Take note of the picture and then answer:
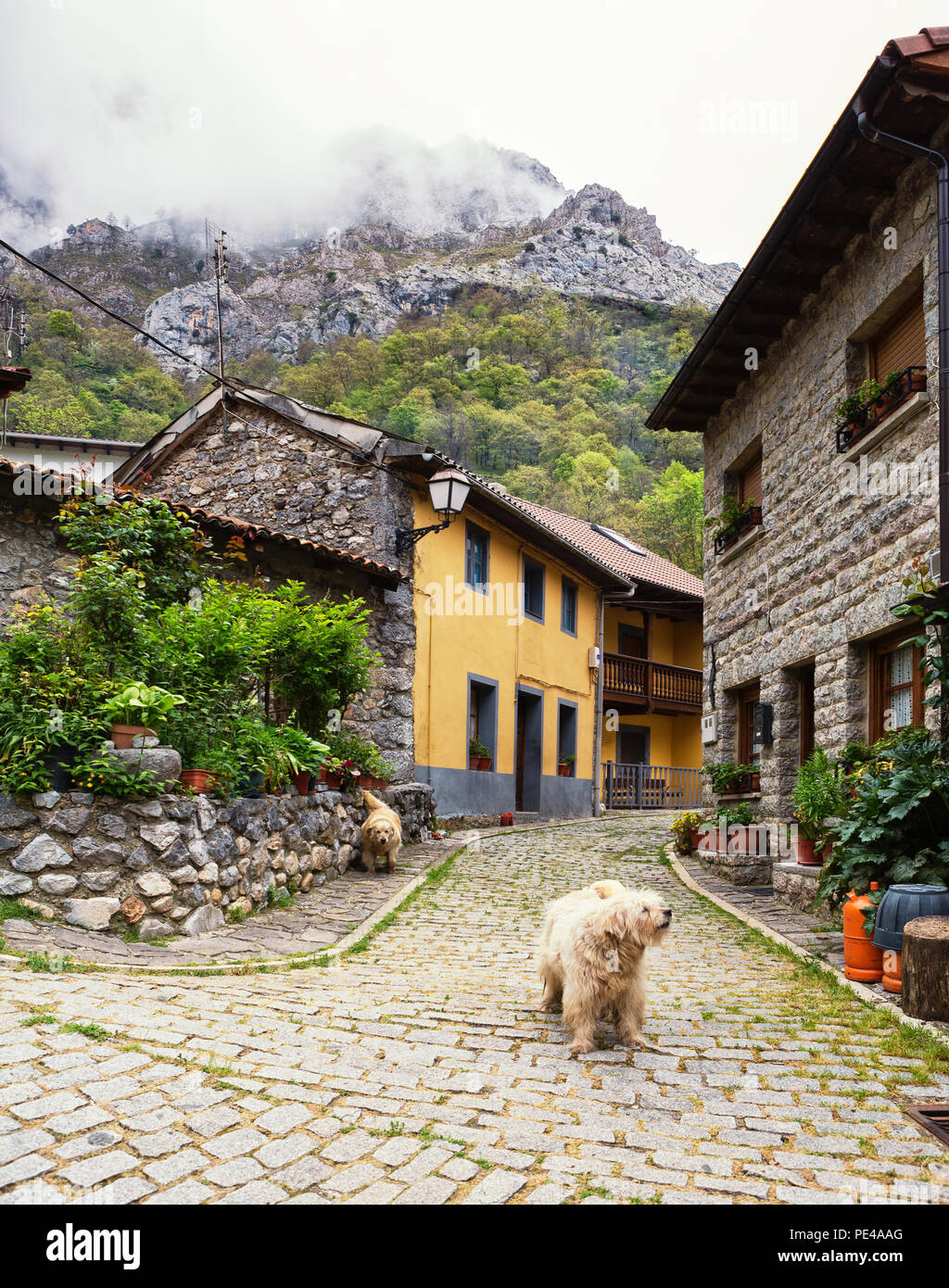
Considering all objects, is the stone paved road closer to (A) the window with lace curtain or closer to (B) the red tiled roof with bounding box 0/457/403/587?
(A) the window with lace curtain

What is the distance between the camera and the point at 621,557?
83.6ft

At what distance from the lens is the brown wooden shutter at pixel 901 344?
7348 mm

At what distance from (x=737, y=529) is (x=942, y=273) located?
4.94m

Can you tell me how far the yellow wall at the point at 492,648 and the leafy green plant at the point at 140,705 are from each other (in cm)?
716

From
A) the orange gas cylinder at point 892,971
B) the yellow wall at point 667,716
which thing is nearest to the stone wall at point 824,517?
the orange gas cylinder at point 892,971

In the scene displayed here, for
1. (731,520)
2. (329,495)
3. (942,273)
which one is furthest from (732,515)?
(329,495)

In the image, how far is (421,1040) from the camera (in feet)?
14.3

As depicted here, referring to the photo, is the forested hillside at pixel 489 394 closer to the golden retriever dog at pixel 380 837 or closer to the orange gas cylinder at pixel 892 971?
the golden retriever dog at pixel 380 837

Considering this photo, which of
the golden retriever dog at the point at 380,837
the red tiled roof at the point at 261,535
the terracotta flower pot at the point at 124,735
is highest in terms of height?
the red tiled roof at the point at 261,535

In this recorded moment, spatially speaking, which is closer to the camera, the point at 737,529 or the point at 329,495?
the point at 737,529

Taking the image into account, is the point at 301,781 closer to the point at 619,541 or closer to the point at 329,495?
the point at 329,495
